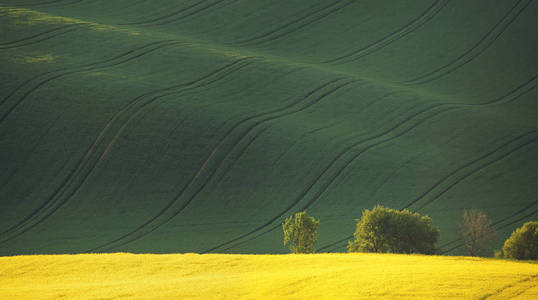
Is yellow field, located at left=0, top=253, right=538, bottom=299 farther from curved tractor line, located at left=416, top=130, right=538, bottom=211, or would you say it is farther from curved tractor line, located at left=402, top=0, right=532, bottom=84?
curved tractor line, located at left=402, top=0, right=532, bottom=84

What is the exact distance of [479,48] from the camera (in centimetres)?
5603

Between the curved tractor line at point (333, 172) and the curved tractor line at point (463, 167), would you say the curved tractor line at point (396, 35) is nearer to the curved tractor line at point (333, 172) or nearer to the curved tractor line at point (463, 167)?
the curved tractor line at point (333, 172)

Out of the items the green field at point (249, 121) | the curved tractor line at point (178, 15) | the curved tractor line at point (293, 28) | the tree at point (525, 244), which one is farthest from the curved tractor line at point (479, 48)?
the tree at point (525, 244)

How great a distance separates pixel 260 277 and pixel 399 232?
10.5 m

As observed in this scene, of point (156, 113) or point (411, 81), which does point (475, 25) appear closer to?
point (411, 81)

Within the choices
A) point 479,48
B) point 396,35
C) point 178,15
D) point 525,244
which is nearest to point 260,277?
point 525,244

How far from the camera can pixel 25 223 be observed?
1288 inches

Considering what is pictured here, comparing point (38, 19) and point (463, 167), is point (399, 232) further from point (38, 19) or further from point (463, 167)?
point (38, 19)

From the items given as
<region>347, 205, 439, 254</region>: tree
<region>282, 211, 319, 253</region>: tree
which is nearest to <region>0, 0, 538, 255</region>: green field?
<region>282, 211, 319, 253</region>: tree

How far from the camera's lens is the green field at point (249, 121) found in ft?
112

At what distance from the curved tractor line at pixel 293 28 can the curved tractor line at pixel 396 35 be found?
6.04 metres

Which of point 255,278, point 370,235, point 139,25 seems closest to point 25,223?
point 370,235

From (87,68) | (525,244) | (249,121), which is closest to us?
(525,244)

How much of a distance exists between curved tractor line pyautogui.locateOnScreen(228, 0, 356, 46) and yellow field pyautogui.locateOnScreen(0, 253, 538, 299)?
41201 millimetres
